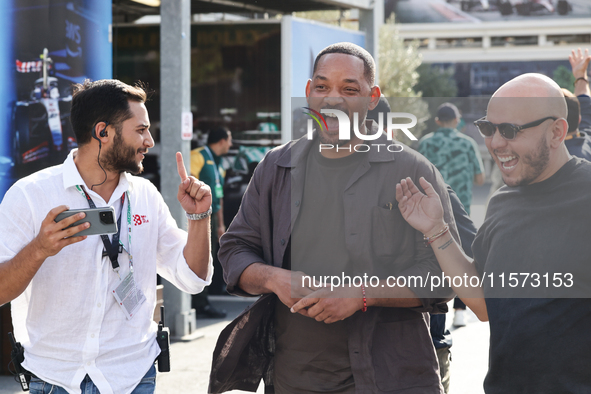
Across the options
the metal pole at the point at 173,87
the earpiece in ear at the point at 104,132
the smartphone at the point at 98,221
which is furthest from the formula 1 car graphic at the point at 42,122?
the smartphone at the point at 98,221

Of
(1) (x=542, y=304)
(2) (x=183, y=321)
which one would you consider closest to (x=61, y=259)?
(1) (x=542, y=304)

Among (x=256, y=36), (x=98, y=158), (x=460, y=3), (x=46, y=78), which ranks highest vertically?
(x=460, y=3)

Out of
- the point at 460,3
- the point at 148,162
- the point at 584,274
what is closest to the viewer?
the point at 584,274

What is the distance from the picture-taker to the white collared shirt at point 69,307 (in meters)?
2.86

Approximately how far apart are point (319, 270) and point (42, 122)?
3.97 metres

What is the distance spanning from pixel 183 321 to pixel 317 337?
5.02m

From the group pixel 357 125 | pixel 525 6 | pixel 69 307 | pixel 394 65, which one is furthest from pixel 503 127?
pixel 525 6

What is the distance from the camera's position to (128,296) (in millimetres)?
3002

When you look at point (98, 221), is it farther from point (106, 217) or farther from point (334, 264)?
point (334, 264)

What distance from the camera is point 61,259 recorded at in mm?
2896

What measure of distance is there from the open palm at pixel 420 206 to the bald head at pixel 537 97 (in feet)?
1.45

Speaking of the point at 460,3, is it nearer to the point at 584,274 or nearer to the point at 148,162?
the point at 148,162

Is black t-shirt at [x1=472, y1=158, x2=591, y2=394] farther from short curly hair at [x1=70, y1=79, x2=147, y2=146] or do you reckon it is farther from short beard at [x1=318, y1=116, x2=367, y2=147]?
short curly hair at [x1=70, y1=79, x2=147, y2=146]

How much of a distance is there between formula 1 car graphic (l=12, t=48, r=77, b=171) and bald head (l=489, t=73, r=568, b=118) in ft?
14.5
